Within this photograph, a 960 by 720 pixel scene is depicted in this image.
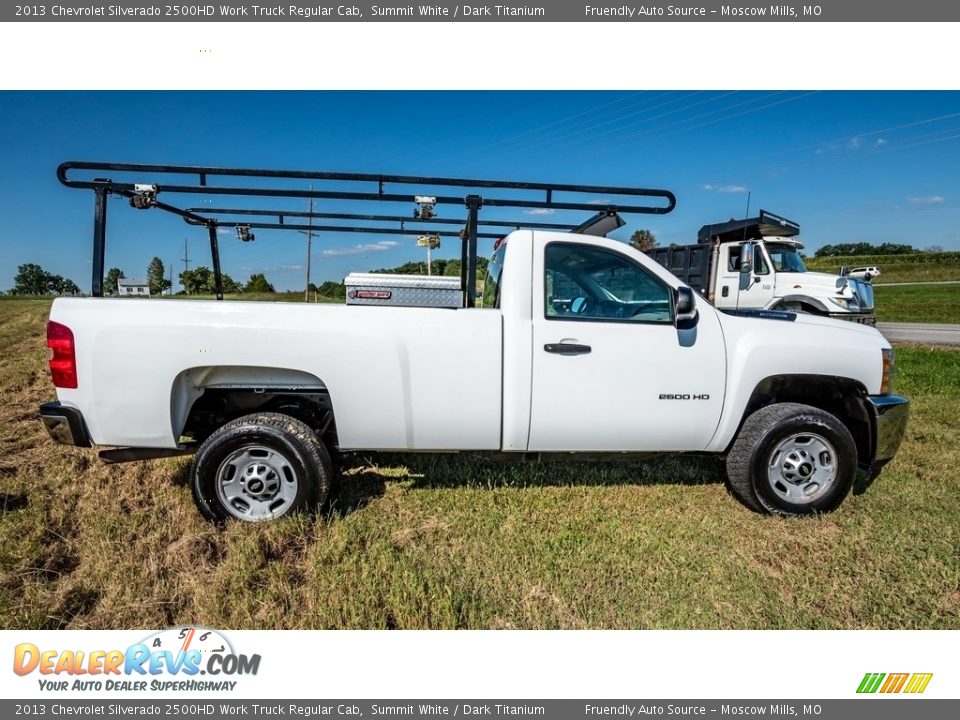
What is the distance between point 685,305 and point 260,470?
2.73m

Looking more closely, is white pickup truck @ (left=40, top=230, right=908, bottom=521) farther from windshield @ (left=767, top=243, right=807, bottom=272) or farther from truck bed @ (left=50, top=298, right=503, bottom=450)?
windshield @ (left=767, top=243, right=807, bottom=272)

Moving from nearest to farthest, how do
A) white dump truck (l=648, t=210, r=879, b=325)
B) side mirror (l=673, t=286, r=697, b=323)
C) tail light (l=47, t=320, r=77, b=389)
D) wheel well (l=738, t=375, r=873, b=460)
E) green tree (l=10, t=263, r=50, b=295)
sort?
tail light (l=47, t=320, r=77, b=389), side mirror (l=673, t=286, r=697, b=323), wheel well (l=738, t=375, r=873, b=460), white dump truck (l=648, t=210, r=879, b=325), green tree (l=10, t=263, r=50, b=295)

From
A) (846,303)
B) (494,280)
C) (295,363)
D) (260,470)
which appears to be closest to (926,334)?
(846,303)

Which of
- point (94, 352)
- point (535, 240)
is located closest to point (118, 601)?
point (94, 352)

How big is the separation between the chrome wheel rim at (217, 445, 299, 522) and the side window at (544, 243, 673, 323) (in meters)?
1.88

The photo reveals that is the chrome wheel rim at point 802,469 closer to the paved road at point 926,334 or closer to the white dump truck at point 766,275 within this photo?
the white dump truck at point 766,275

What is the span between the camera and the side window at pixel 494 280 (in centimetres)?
324

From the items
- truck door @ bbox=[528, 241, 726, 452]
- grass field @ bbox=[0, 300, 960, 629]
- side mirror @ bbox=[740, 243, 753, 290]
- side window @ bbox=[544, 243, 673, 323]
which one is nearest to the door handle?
truck door @ bbox=[528, 241, 726, 452]

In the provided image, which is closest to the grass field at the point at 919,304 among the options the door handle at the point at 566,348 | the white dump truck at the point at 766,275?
the white dump truck at the point at 766,275

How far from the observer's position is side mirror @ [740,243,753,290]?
33.6 feet

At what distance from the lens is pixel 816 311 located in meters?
10.1

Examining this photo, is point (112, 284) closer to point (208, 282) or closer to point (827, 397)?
point (208, 282)

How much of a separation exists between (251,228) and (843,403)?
208 inches

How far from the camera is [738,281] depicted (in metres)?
10.7
